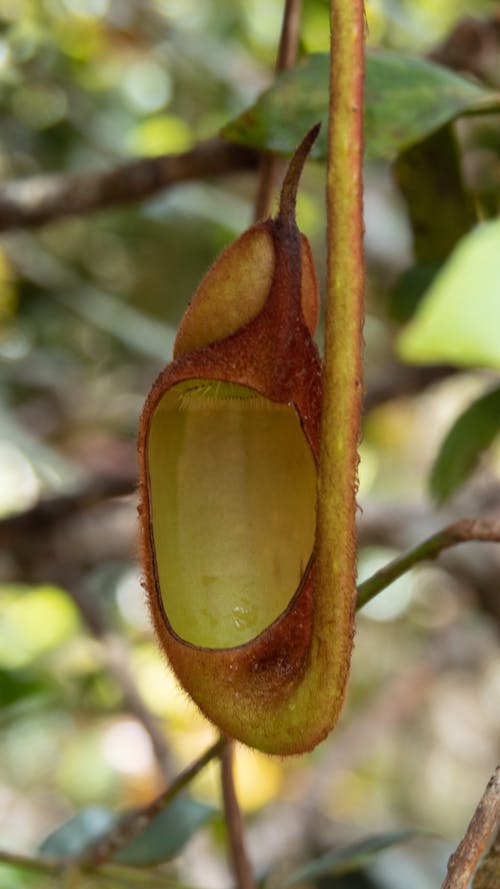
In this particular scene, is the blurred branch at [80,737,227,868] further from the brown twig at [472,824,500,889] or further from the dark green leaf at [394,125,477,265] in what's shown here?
the dark green leaf at [394,125,477,265]

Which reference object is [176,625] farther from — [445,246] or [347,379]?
[445,246]

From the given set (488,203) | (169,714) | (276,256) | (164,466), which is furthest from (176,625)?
(169,714)

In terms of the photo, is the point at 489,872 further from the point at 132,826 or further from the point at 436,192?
the point at 436,192

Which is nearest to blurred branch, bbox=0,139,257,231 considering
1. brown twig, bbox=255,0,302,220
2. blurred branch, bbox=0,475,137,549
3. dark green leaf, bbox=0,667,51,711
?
brown twig, bbox=255,0,302,220

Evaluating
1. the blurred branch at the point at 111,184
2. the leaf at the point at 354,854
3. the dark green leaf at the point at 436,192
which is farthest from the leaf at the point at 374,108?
the leaf at the point at 354,854

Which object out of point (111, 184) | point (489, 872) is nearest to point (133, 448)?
point (111, 184)

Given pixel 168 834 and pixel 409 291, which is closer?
pixel 168 834
